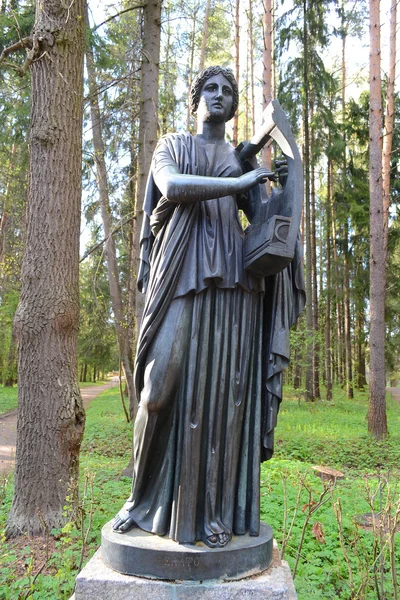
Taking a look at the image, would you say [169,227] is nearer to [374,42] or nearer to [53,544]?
[53,544]

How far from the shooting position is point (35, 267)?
5836mm

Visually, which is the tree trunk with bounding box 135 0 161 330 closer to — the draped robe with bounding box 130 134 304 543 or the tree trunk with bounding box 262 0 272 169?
the tree trunk with bounding box 262 0 272 169

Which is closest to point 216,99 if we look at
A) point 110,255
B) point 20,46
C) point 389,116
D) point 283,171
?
point 283,171

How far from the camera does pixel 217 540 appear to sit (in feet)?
7.79

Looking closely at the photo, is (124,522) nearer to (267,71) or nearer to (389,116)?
(267,71)

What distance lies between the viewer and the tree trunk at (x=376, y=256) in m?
11.8

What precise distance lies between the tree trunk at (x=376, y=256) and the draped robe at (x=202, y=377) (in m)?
9.88

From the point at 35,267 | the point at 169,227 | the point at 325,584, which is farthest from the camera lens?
the point at 35,267

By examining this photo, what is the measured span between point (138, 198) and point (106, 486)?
173 inches

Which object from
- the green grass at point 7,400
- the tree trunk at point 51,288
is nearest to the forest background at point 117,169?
the tree trunk at point 51,288

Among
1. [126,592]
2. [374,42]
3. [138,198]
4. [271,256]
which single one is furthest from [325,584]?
[374,42]

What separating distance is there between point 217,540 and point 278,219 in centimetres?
151

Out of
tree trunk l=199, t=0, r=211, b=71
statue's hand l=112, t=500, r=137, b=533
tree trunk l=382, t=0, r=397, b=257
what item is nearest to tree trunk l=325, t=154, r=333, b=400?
tree trunk l=382, t=0, r=397, b=257

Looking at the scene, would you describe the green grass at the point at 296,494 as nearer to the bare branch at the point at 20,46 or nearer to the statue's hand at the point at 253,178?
the statue's hand at the point at 253,178
